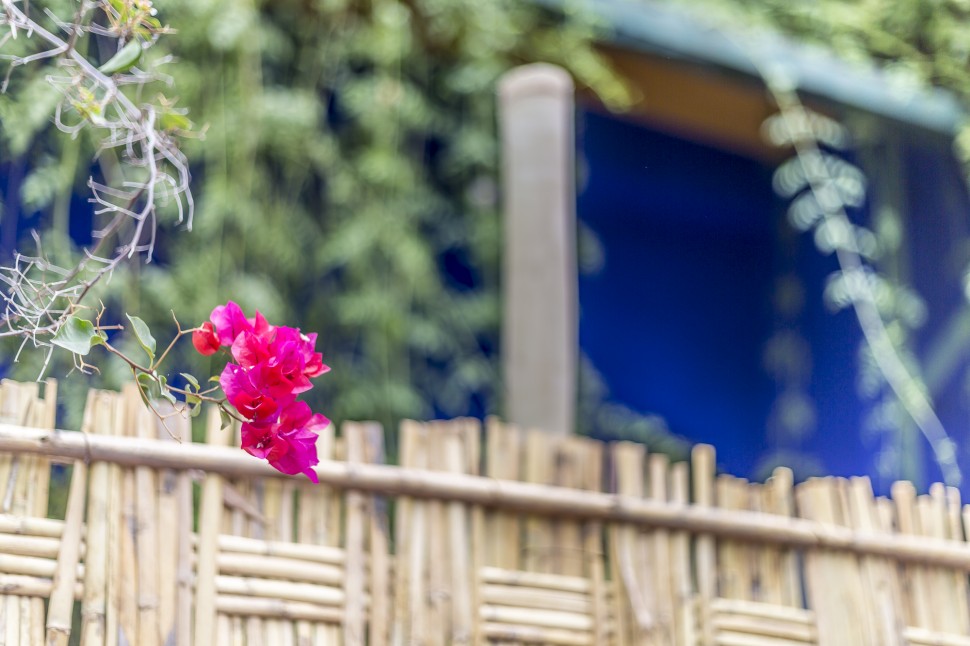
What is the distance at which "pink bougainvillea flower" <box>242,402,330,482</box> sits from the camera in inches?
52.2

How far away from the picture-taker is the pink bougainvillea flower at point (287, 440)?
1.33 metres

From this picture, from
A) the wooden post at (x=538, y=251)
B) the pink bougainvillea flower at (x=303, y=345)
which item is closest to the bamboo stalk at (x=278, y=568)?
the pink bougainvillea flower at (x=303, y=345)

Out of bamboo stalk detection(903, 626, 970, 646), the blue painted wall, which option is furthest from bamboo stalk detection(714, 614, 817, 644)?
the blue painted wall

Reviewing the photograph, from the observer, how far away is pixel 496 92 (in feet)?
9.75

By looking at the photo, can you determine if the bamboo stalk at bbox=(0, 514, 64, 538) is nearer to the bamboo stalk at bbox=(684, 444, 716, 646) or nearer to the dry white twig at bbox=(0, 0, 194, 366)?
the dry white twig at bbox=(0, 0, 194, 366)

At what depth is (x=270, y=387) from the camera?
133 cm

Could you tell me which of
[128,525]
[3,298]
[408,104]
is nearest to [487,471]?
[128,525]

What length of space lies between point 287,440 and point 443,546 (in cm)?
43

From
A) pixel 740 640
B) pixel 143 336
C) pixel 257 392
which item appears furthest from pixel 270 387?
pixel 740 640

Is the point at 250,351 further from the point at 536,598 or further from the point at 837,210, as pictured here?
the point at 837,210

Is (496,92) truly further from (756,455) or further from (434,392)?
(756,455)

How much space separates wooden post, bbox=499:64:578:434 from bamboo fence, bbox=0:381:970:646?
55cm

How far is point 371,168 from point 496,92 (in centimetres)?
40

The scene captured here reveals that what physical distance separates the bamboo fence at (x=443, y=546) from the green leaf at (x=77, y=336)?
0.15 m
